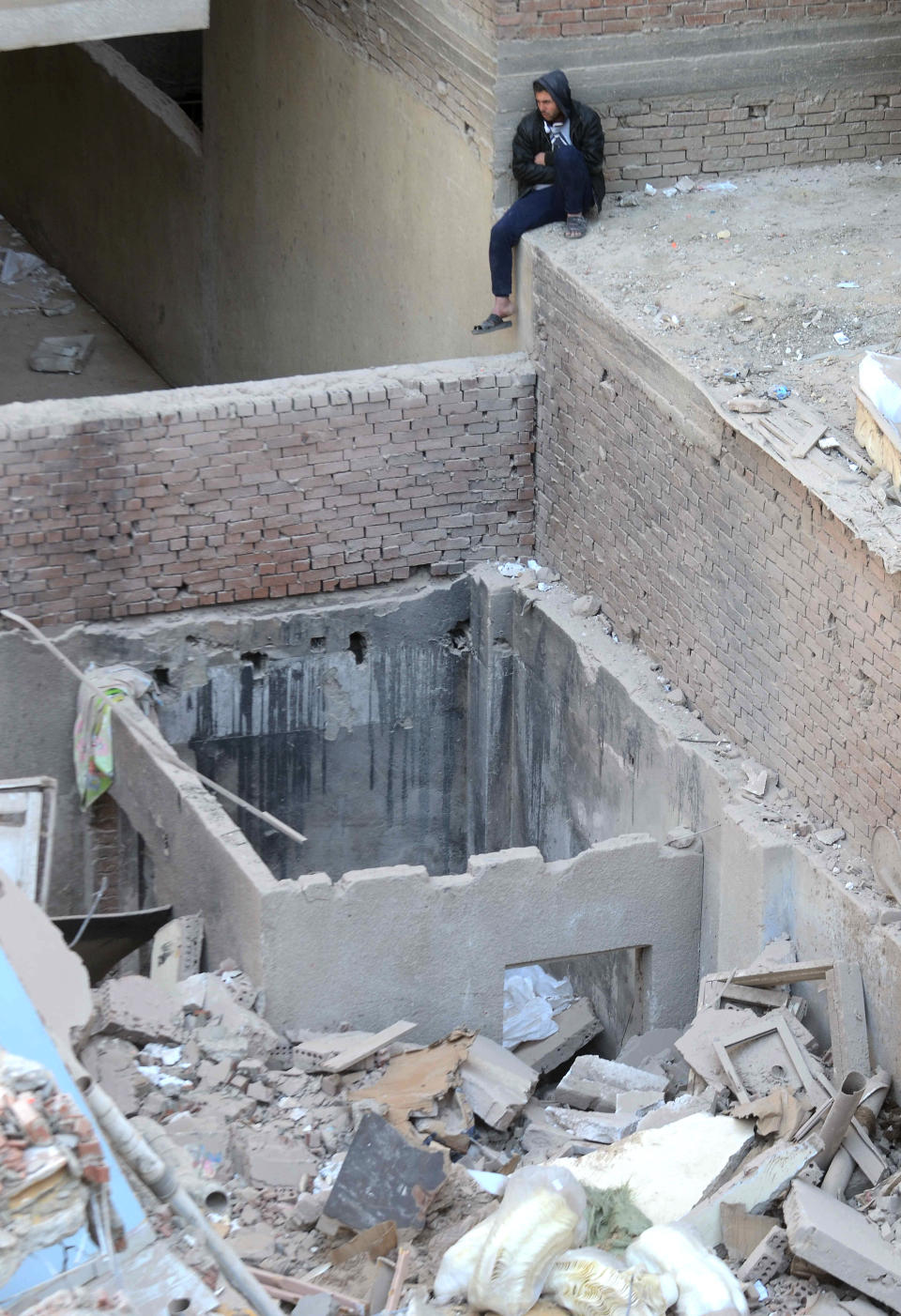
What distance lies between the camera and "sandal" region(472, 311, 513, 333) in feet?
38.4

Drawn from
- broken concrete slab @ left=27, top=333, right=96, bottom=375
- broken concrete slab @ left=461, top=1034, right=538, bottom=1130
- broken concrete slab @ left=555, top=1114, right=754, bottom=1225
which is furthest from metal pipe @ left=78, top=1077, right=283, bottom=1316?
broken concrete slab @ left=27, top=333, right=96, bottom=375

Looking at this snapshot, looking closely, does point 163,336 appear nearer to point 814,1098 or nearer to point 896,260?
point 896,260

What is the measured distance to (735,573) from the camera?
9711 mm

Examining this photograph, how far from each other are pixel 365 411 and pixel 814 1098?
4.59 m

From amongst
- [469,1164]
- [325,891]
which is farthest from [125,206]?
[469,1164]

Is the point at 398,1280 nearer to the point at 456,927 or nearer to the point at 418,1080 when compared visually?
the point at 418,1080

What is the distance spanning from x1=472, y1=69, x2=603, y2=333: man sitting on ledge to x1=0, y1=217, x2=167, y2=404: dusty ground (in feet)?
19.9

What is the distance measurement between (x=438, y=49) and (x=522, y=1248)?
24.4 feet

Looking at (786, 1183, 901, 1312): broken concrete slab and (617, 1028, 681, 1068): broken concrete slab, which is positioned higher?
(786, 1183, 901, 1312): broken concrete slab

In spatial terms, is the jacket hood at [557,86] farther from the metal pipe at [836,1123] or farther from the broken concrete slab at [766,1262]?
the broken concrete slab at [766,1262]

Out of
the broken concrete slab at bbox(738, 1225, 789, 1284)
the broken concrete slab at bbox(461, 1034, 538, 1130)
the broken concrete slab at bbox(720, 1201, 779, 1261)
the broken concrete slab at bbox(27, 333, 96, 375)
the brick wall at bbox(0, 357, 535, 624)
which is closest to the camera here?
the broken concrete slab at bbox(738, 1225, 789, 1284)

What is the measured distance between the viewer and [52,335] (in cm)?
1817

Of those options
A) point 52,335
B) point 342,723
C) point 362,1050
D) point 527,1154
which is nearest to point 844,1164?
point 527,1154

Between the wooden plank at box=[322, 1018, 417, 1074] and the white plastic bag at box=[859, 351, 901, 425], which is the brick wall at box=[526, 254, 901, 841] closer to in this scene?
the white plastic bag at box=[859, 351, 901, 425]
